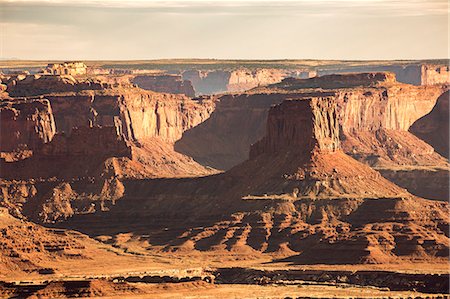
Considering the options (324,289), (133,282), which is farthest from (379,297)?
(133,282)

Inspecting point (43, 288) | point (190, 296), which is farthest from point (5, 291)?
point (190, 296)

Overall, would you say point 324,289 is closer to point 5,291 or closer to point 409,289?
point 409,289

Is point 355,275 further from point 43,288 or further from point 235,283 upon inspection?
point 43,288

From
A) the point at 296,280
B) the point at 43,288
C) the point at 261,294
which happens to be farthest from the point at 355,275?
the point at 43,288

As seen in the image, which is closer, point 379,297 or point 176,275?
point 379,297

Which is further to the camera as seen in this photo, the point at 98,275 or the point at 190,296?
the point at 98,275

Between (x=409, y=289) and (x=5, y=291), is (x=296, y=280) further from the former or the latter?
(x=5, y=291)

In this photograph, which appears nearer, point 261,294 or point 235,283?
point 261,294
